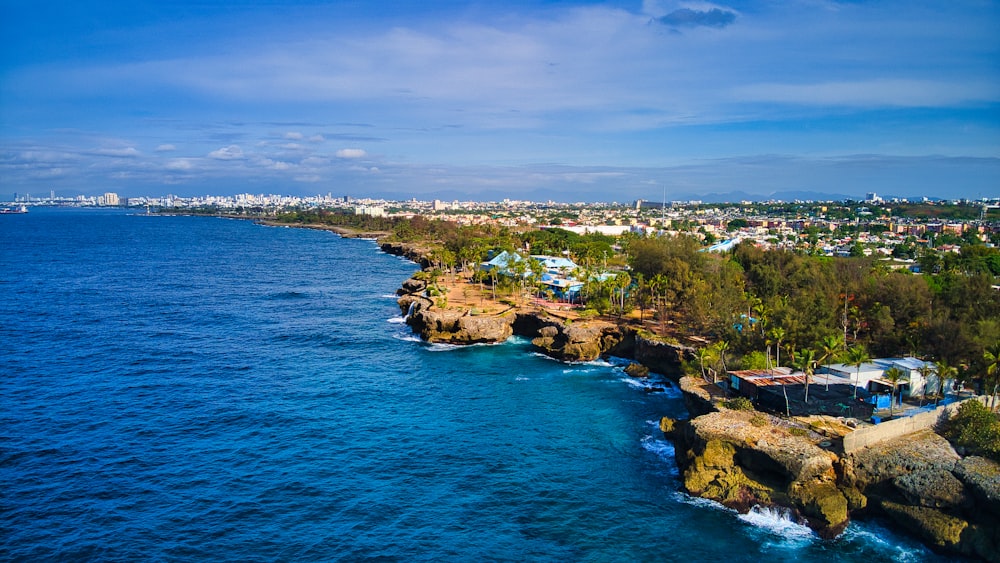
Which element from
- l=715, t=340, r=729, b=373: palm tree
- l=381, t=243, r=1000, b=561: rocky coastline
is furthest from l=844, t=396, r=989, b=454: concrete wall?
l=715, t=340, r=729, b=373: palm tree

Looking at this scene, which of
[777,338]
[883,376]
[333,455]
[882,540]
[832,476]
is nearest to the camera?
[882,540]

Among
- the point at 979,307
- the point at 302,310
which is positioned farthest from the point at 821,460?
the point at 302,310

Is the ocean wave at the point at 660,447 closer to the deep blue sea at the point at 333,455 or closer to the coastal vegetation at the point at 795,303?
the deep blue sea at the point at 333,455

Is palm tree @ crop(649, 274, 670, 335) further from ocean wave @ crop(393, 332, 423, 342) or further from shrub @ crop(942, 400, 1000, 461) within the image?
shrub @ crop(942, 400, 1000, 461)

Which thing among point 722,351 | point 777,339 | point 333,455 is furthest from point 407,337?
point 777,339

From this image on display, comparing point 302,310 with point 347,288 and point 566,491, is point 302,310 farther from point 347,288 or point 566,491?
point 566,491

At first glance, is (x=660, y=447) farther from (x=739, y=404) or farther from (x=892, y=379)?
(x=892, y=379)

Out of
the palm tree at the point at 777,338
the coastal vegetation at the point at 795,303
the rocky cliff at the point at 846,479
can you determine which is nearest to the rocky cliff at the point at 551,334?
the coastal vegetation at the point at 795,303
